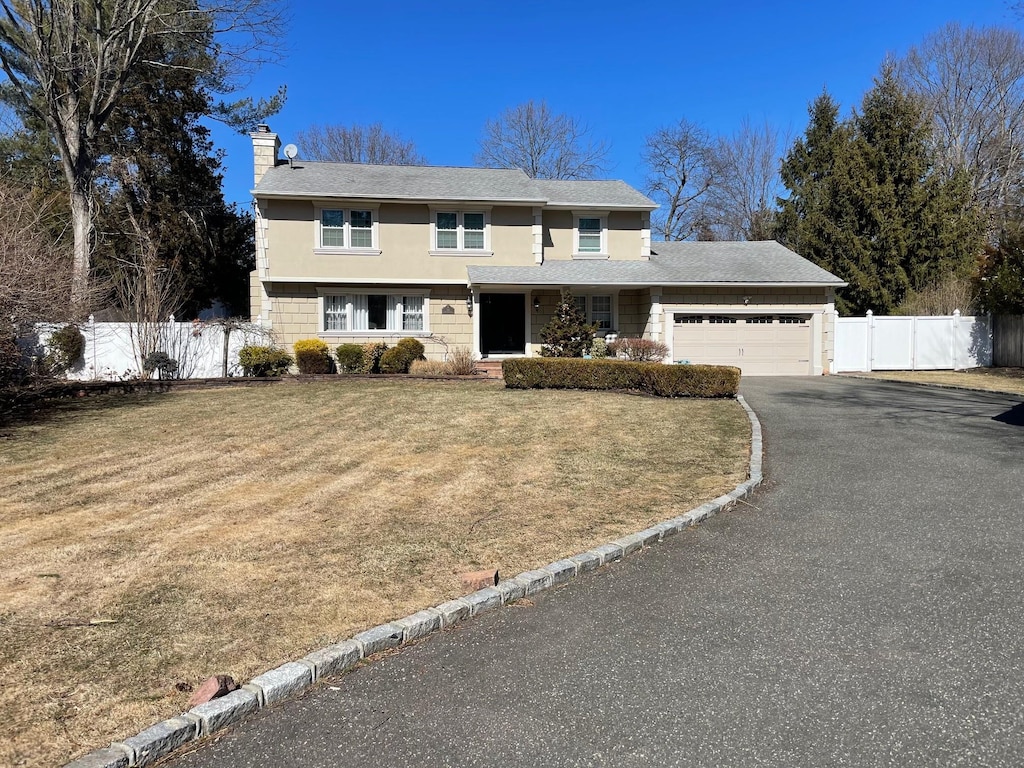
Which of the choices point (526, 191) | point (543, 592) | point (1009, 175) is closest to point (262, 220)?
point (526, 191)

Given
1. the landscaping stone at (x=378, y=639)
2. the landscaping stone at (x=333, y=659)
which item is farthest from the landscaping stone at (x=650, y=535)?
the landscaping stone at (x=333, y=659)

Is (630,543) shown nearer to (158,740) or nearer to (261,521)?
(261,521)

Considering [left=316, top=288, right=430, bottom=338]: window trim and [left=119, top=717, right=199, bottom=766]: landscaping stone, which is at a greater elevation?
[left=316, top=288, right=430, bottom=338]: window trim

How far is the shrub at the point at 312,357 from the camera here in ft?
59.6

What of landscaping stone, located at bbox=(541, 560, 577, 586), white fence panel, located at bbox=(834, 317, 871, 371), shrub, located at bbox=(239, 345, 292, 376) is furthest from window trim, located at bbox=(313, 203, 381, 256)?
landscaping stone, located at bbox=(541, 560, 577, 586)

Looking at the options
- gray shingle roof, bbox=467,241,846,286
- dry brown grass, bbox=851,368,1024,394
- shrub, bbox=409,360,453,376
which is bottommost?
dry brown grass, bbox=851,368,1024,394

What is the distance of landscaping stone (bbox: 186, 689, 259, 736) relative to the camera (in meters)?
2.79

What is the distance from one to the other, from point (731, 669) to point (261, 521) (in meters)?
4.23

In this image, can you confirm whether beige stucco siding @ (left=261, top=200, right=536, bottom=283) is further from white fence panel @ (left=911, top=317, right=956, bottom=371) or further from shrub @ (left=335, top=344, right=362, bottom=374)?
white fence panel @ (left=911, top=317, right=956, bottom=371)

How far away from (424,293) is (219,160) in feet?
42.2

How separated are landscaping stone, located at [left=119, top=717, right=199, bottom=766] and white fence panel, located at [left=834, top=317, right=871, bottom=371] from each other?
22.9 m

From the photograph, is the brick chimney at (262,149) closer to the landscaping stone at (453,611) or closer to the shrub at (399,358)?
the shrub at (399,358)

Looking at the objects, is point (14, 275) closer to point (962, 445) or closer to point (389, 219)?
point (389, 219)

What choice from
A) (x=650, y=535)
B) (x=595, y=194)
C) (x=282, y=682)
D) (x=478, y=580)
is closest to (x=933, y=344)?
(x=595, y=194)
